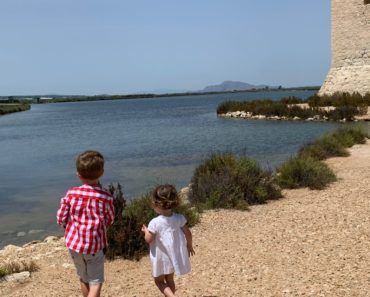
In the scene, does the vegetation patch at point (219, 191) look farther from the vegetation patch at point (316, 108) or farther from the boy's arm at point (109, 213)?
the vegetation patch at point (316, 108)

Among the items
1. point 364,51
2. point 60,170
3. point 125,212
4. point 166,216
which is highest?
point 364,51

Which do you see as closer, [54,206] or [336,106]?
[54,206]

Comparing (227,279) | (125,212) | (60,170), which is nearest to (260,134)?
(60,170)

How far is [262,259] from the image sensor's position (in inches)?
208

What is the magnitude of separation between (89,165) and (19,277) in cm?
240

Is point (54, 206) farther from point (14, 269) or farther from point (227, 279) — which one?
point (227, 279)

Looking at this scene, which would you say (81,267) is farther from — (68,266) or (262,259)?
(262,259)

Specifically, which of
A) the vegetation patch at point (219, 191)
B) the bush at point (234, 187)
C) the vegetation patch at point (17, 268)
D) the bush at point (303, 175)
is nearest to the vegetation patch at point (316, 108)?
the bush at point (303, 175)

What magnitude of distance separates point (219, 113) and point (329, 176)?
3413 centimetres

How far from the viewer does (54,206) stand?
1055cm

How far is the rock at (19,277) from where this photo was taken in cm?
530

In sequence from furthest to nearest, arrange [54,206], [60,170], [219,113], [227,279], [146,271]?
[219,113], [60,170], [54,206], [146,271], [227,279]

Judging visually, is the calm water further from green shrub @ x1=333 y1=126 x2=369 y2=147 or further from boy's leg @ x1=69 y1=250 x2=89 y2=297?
boy's leg @ x1=69 y1=250 x2=89 y2=297

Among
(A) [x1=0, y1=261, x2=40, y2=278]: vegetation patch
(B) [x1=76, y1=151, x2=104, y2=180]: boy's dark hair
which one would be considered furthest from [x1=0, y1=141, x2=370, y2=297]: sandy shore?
(B) [x1=76, y1=151, x2=104, y2=180]: boy's dark hair
